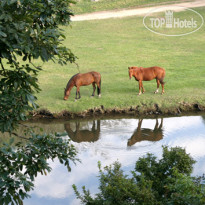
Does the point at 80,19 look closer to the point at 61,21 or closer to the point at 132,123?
the point at 132,123

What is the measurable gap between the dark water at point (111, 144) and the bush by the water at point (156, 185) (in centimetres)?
296

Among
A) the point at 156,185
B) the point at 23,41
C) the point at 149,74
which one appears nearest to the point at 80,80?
the point at 149,74

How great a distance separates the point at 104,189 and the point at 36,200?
3.43m

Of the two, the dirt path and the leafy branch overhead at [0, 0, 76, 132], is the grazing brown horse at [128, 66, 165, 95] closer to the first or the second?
the leafy branch overhead at [0, 0, 76, 132]

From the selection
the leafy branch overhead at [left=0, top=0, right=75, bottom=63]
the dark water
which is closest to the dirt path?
the dark water

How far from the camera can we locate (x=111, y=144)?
12.9m

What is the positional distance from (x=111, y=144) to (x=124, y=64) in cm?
1054

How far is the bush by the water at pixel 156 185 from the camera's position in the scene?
5.78 meters

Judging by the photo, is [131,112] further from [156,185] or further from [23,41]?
[23,41]

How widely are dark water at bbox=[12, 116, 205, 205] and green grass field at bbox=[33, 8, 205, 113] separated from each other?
116cm

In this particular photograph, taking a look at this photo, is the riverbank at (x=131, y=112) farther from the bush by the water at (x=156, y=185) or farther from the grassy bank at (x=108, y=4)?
Result: the grassy bank at (x=108, y=4)

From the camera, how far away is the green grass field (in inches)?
638

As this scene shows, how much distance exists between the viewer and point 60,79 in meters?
19.8

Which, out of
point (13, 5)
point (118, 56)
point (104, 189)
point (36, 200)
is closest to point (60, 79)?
point (118, 56)
